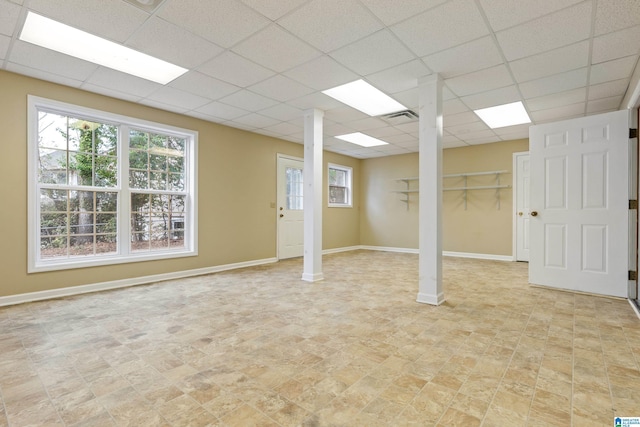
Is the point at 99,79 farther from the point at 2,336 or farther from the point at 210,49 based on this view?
the point at 2,336

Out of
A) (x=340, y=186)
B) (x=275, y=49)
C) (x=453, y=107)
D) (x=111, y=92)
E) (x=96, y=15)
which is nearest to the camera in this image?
(x=96, y=15)

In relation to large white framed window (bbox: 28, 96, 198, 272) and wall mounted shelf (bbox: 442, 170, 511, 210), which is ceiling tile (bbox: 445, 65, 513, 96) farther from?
large white framed window (bbox: 28, 96, 198, 272)

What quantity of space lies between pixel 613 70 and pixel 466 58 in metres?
1.72

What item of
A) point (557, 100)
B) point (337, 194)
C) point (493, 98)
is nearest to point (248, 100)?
point (493, 98)

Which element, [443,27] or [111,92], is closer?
[443,27]

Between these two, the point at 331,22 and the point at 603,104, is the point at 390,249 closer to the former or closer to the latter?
the point at 603,104

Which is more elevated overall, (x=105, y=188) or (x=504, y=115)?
(x=504, y=115)

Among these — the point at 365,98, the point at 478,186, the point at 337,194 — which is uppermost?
the point at 365,98

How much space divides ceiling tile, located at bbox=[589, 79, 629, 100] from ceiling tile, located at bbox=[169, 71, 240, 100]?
178 inches

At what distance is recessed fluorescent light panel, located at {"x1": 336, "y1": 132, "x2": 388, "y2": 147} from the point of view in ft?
20.6

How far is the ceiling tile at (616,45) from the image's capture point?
2.67 metres

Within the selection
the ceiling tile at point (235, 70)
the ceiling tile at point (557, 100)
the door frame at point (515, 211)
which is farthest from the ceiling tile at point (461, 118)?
the ceiling tile at point (235, 70)

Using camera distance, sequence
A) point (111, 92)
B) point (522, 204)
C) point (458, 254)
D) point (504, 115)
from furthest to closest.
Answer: point (458, 254) < point (522, 204) < point (504, 115) < point (111, 92)

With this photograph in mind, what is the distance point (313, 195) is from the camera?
4680mm
